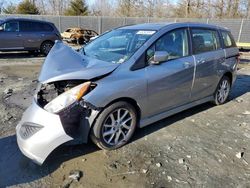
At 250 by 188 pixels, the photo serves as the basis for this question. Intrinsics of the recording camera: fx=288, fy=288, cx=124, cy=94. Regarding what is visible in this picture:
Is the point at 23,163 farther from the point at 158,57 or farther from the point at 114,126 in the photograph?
the point at 158,57

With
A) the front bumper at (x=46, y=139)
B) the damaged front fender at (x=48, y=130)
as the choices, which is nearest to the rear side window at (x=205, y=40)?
the damaged front fender at (x=48, y=130)

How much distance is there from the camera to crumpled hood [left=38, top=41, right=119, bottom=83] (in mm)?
3494

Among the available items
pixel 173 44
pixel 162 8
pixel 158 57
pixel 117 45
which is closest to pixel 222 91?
pixel 173 44

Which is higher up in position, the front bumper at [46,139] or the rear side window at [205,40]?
the rear side window at [205,40]

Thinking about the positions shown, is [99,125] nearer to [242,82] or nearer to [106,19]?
[242,82]

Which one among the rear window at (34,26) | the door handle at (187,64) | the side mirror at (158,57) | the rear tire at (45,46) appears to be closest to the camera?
the side mirror at (158,57)

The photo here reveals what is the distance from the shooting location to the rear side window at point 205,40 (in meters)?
5.03

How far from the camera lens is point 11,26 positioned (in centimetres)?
1267

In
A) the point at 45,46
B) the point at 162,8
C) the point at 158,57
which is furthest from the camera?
the point at 162,8

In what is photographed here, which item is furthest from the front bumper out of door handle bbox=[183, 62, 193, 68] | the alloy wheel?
door handle bbox=[183, 62, 193, 68]

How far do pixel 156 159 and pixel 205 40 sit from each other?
8.74 feet

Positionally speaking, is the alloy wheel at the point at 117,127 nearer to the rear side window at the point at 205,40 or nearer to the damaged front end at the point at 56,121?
the damaged front end at the point at 56,121

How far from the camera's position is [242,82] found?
8391 millimetres

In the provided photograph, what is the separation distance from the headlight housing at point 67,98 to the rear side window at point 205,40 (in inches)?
93.5
